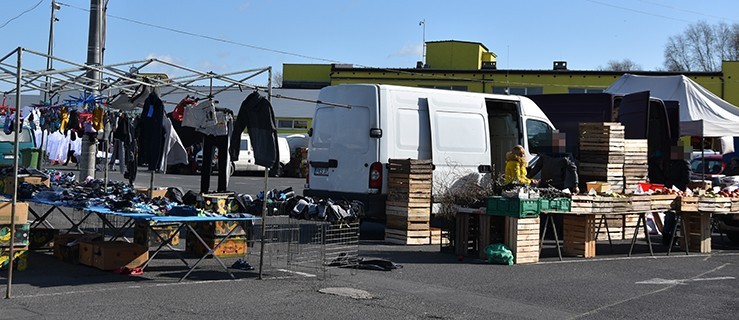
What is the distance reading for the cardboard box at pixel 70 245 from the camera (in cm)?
1060

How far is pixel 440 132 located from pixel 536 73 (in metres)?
30.8

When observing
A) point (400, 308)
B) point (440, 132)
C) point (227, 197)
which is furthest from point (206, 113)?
point (400, 308)

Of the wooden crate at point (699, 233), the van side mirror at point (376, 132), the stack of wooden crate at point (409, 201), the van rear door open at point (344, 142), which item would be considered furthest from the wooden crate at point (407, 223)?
the wooden crate at point (699, 233)

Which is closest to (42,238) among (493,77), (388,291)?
(388,291)

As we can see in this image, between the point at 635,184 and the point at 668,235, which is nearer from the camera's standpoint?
the point at 668,235

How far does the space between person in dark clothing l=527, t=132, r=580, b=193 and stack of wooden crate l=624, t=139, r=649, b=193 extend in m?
1.34

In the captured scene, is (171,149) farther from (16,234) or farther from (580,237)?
(580,237)

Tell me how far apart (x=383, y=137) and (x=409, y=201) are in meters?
1.18

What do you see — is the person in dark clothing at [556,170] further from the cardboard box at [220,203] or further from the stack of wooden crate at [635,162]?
the cardboard box at [220,203]

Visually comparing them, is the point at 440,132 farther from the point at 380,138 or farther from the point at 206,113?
the point at 206,113

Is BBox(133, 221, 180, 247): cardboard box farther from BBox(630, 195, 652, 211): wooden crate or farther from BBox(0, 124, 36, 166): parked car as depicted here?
BBox(0, 124, 36, 166): parked car

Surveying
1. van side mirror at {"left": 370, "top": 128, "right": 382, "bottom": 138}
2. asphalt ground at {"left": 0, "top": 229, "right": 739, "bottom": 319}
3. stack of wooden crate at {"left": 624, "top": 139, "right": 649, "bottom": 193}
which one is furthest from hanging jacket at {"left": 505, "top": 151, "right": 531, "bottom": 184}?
stack of wooden crate at {"left": 624, "top": 139, "right": 649, "bottom": 193}

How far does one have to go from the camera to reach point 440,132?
14531mm

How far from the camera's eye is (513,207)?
11.6 meters
